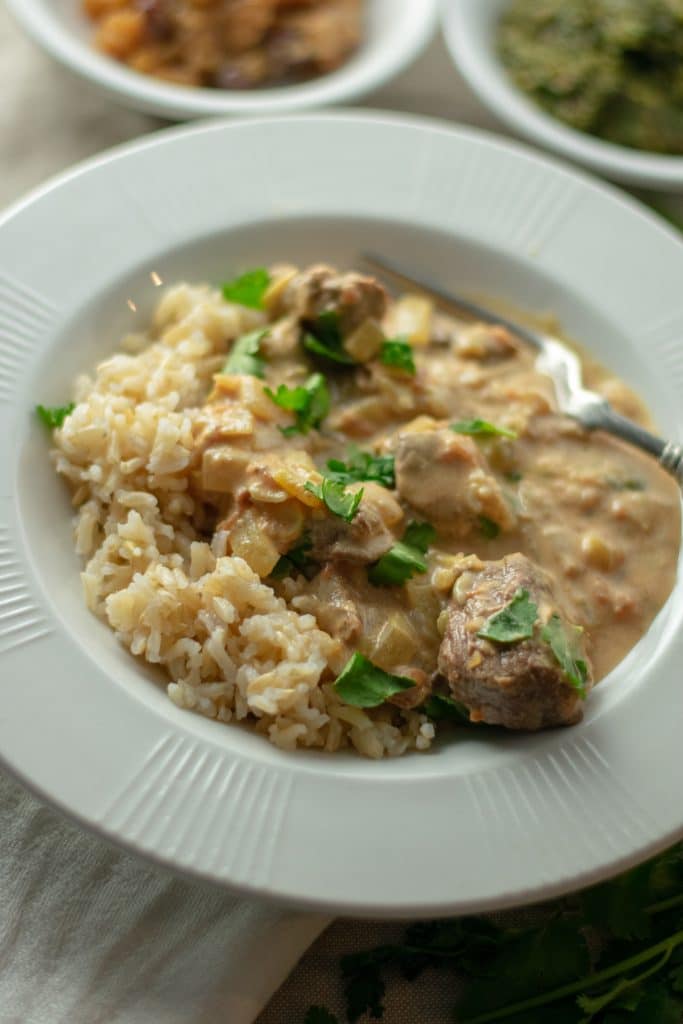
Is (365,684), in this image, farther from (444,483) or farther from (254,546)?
(444,483)

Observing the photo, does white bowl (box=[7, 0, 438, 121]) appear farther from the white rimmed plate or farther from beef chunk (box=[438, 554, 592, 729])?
beef chunk (box=[438, 554, 592, 729])

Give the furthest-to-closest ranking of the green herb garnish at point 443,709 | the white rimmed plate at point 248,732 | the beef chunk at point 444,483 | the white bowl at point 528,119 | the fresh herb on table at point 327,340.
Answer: the white bowl at point 528,119 < the fresh herb on table at point 327,340 < the beef chunk at point 444,483 < the green herb garnish at point 443,709 < the white rimmed plate at point 248,732

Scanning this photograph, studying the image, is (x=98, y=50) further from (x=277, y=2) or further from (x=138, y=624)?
(x=138, y=624)

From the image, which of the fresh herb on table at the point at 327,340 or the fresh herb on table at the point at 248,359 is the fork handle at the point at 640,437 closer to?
the fresh herb on table at the point at 327,340

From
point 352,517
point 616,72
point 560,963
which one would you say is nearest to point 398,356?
point 352,517

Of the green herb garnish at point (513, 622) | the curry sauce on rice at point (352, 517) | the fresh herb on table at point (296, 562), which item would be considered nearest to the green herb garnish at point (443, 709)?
the curry sauce on rice at point (352, 517)

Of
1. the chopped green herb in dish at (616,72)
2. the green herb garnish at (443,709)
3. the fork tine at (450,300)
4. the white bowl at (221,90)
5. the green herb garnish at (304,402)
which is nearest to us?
the green herb garnish at (443,709)
